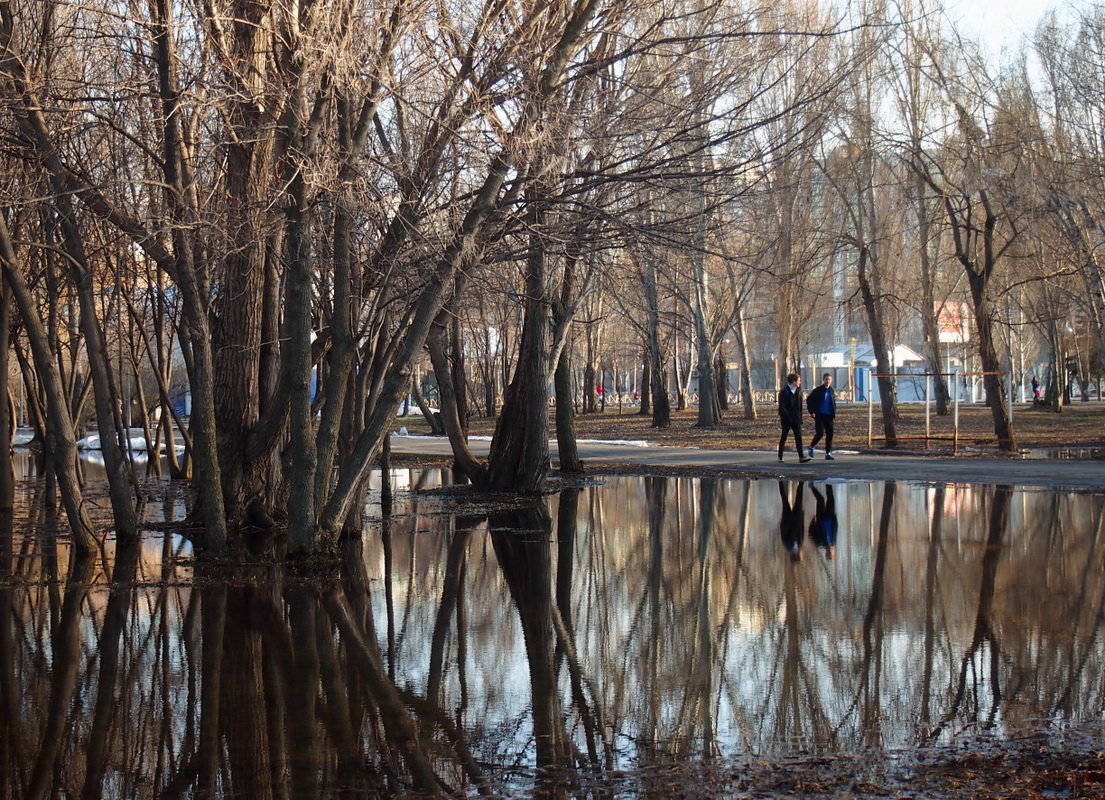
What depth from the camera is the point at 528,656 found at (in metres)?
7.74

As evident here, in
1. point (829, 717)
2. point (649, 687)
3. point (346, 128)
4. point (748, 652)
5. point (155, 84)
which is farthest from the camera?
point (155, 84)

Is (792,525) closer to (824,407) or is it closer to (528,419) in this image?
(528,419)

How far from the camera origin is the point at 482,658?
25.3 ft

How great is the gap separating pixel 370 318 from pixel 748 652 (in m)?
6.06

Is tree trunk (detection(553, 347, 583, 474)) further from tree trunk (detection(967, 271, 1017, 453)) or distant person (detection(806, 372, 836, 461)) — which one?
tree trunk (detection(967, 271, 1017, 453))

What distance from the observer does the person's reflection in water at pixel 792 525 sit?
40.8ft

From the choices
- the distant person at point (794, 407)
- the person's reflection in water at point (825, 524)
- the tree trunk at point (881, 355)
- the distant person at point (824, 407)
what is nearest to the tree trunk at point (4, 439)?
the person's reflection in water at point (825, 524)

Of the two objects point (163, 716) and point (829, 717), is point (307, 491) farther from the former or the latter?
point (829, 717)

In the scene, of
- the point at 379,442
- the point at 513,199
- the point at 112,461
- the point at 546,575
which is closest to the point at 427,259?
the point at 513,199

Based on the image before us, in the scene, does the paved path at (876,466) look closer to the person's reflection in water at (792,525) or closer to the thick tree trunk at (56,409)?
the person's reflection in water at (792,525)

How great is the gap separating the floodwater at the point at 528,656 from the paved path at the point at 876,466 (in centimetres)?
611

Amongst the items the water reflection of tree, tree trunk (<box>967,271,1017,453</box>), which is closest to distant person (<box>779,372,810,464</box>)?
tree trunk (<box>967,271,1017,453</box>)

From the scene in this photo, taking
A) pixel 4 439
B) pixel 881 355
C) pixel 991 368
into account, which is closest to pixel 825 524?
pixel 4 439

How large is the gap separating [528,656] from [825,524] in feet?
A: 24.2
